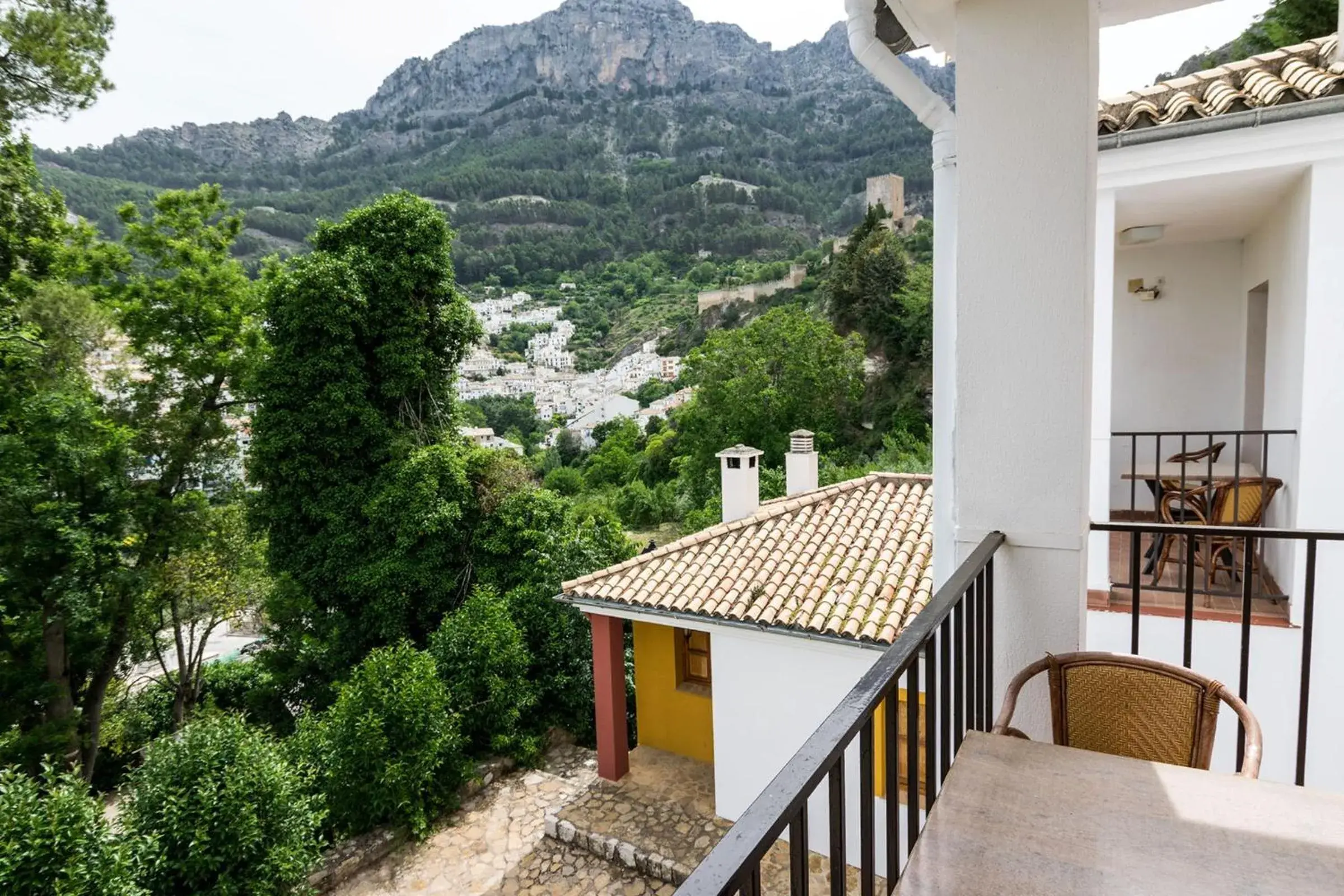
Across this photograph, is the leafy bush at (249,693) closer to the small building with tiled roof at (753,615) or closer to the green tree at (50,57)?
the small building with tiled roof at (753,615)

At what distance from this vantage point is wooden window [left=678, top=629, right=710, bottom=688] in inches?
361

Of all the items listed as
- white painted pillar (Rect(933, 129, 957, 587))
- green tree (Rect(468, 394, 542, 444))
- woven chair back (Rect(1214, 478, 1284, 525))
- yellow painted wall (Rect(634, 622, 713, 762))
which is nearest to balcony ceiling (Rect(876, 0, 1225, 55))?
white painted pillar (Rect(933, 129, 957, 587))

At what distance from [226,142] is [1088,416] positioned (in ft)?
350

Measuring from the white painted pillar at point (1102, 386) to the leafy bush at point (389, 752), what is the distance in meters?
7.19

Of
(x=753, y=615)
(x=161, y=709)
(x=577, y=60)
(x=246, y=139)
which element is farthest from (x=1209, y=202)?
(x=577, y=60)

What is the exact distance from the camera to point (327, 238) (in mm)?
13594

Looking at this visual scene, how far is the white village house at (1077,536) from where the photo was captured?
117 cm

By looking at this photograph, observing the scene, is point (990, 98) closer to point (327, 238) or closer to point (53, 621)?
point (327, 238)

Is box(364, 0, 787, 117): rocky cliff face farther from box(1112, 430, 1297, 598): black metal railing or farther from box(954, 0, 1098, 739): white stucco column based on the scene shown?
box(954, 0, 1098, 739): white stucco column

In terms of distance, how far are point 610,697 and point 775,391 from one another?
764 inches

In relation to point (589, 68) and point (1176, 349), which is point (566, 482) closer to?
point (1176, 349)

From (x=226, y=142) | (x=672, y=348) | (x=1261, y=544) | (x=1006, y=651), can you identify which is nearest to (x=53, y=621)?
(x=1006, y=651)

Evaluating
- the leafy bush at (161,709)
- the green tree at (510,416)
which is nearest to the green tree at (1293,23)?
the leafy bush at (161,709)

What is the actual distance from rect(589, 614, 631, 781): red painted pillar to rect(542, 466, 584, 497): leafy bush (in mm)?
24020
